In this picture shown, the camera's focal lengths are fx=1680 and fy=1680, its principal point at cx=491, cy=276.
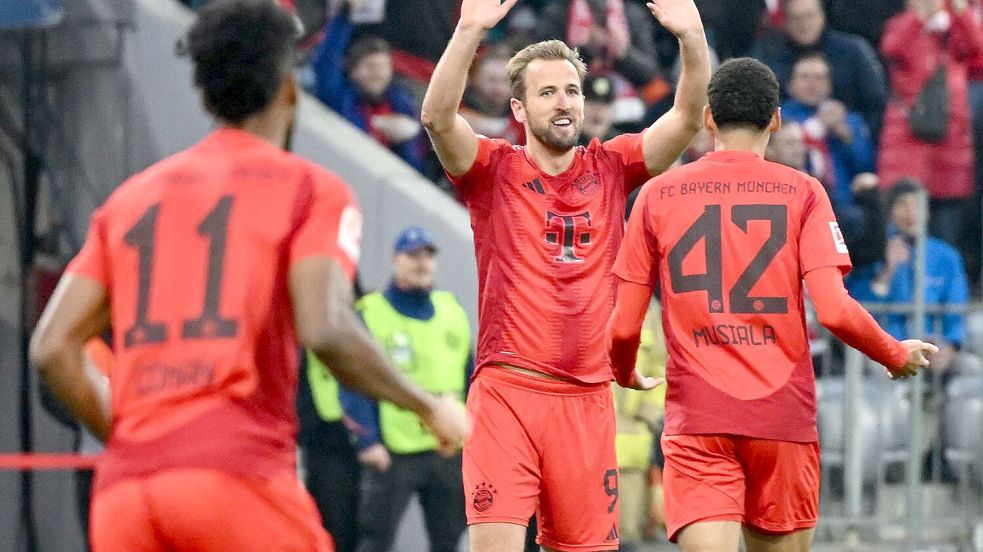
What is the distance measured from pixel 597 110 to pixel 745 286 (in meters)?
4.65

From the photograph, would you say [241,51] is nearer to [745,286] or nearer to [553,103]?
[745,286]

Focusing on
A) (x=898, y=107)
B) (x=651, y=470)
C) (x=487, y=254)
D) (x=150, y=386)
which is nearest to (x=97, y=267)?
(x=150, y=386)

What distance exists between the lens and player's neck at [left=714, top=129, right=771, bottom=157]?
6.16 metres

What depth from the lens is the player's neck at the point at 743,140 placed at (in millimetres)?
6156

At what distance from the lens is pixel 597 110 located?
34.6 feet

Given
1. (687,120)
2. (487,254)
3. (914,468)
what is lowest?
(914,468)

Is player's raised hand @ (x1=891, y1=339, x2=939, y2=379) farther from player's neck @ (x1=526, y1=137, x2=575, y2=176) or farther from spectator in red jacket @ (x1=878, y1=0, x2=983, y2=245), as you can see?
spectator in red jacket @ (x1=878, y1=0, x2=983, y2=245)

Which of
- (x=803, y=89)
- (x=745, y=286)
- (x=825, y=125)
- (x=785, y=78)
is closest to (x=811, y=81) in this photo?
(x=803, y=89)

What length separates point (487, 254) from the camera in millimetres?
6625

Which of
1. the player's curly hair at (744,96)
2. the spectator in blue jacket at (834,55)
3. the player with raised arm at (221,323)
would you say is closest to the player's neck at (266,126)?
the player with raised arm at (221,323)

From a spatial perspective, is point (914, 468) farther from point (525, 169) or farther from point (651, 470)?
point (525, 169)

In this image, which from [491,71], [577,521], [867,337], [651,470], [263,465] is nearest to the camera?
[263,465]

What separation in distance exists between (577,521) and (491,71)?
215 inches

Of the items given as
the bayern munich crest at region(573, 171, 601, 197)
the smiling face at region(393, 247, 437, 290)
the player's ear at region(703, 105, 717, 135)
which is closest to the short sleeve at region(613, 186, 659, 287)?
the player's ear at region(703, 105, 717, 135)
